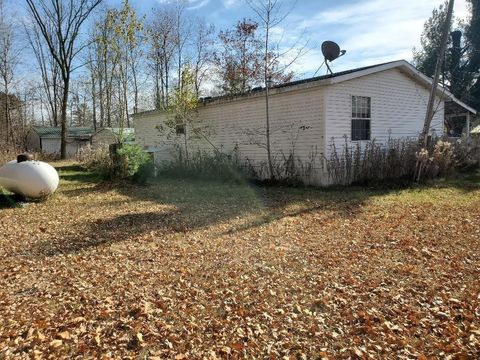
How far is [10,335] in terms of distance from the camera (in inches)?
117

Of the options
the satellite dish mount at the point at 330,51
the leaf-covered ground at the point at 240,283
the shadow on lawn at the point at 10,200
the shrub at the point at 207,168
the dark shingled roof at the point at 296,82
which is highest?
the satellite dish mount at the point at 330,51

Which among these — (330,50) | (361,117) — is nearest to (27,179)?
(361,117)

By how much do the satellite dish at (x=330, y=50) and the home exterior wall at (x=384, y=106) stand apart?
1817mm

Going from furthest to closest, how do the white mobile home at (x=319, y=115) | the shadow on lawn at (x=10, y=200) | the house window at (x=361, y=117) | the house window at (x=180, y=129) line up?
1. the house window at (x=180, y=129)
2. the house window at (x=361, y=117)
3. the white mobile home at (x=319, y=115)
4. the shadow on lawn at (x=10, y=200)

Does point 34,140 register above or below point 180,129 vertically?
above

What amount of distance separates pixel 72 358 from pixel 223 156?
1048 centimetres

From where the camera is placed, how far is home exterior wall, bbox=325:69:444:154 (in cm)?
1063

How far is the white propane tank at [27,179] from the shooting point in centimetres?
814

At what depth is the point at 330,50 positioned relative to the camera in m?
12.8

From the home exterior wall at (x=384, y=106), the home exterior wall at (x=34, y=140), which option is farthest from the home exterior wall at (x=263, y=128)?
the home exterior wall at (x=34, y=140)

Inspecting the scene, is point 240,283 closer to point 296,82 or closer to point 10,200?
point 10,200

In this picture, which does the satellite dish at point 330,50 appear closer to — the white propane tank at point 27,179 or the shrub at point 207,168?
the shrub at point 207,168

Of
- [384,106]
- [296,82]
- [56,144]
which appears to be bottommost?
[56,144]

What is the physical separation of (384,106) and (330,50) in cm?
272
